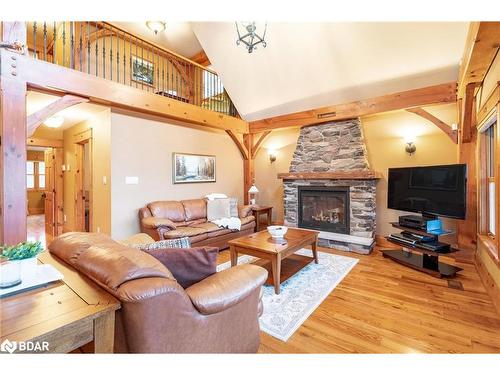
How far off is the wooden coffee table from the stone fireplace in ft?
4.29

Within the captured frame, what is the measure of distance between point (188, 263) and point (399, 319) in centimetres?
203

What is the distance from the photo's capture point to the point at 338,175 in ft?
14.9

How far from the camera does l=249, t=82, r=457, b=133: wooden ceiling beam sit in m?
3.69

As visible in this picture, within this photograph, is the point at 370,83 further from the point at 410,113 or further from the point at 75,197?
the point at 75,197

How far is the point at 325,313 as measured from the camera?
233 centimetres

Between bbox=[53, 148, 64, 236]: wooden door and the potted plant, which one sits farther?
bbox=[53, 148, 64, 236]: wooden door

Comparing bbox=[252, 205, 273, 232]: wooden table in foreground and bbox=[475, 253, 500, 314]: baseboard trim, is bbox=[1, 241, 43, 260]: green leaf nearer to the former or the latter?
bbox=[475, 253, 500, 314]: baseboard trim

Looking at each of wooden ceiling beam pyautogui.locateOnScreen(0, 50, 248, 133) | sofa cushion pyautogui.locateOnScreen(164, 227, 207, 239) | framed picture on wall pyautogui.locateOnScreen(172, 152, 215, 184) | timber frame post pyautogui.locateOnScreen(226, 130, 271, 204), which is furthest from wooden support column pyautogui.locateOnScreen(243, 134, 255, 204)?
sofa cushion pyautogui.locateOnScreen(164, 227, 207, 239)

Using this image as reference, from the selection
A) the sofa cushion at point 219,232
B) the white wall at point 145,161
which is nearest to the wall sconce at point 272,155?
the white wall at point 145,161

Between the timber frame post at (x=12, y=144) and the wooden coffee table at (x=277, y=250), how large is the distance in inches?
101

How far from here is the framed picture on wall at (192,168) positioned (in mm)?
4945

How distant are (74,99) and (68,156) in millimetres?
3077

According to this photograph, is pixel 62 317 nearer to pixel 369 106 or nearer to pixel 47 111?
pixel 47 111

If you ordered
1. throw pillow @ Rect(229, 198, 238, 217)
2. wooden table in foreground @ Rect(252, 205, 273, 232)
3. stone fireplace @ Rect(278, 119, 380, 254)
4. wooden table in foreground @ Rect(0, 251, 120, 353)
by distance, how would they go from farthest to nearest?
wooden table in foreground @ Rect(252, 205, 273, 232)
throw pillow @ Rect(229, 198, 238, 217)
stone fireplace @ Rect(278, 119, 380, 254)
wooden table in foreground @ Rect(0, 251, 120, 353)
